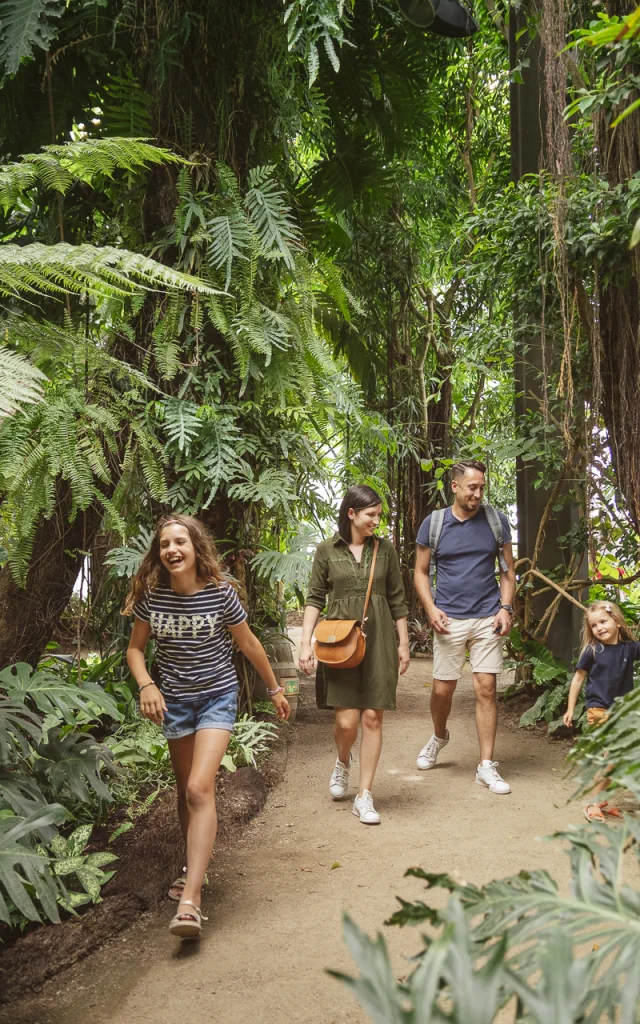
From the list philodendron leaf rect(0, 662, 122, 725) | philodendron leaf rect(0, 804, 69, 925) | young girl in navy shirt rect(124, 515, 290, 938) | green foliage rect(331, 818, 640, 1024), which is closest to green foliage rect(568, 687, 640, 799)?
green foliage rect(331, 818, 640, 1024)

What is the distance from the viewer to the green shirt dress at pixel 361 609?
4793 mm

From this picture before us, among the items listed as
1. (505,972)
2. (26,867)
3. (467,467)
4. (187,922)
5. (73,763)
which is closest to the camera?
(505,972)

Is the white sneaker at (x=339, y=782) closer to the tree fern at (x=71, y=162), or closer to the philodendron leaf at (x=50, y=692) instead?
the philodendron leaf at (x=50, y=692)

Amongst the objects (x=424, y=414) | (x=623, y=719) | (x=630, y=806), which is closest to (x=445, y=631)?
(x=630, y=806)

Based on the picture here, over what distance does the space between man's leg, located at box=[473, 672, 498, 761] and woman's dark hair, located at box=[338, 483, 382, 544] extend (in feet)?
3.45

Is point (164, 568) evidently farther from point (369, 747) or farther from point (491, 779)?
point (491, 779)

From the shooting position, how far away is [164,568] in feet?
12.3

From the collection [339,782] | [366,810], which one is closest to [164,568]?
[366,810]

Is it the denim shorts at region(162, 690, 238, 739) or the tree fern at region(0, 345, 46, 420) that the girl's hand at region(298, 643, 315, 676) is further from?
the tree fern at region(0, 345, 46, 420)

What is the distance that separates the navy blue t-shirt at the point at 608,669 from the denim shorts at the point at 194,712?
6.57ft

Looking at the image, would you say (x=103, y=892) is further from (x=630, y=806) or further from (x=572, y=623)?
(x=572, y=623)

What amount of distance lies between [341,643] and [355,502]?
728 millimetres

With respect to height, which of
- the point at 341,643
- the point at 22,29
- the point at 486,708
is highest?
the point at 22,29

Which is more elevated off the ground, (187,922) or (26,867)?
(26,867)
